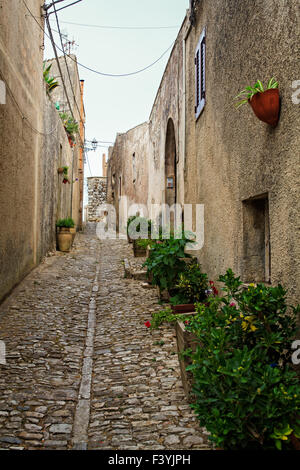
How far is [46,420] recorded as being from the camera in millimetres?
2883

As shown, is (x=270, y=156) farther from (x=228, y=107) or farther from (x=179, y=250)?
(x=179, y=250)

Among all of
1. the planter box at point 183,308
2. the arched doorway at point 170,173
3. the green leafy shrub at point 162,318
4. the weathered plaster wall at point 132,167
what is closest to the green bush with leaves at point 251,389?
the green leafy shrub at point 162,318

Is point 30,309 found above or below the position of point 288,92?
below

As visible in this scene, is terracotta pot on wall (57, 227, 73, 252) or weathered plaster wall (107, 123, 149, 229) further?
weathered plaster wall (107, 123, 149, 229)

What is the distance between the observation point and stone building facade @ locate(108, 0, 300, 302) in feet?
9.45

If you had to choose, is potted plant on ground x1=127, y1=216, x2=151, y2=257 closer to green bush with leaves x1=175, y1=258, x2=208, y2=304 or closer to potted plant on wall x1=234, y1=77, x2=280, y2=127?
green bush with leaves x1=175, y1=258, x2=208, y2=304

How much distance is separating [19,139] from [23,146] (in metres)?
0.37

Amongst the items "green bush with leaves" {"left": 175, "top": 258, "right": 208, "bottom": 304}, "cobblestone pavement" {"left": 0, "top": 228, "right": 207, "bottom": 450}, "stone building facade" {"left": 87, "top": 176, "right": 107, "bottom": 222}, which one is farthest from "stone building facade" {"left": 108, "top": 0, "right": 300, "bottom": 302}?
"stone building facade" {"left": 87, "top": 176, "right": 107, "bottom": 222}

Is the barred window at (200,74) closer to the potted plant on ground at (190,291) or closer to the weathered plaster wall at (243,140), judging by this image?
the weathered plaster wall at (243,140)

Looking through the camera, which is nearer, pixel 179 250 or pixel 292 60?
pixel 292 60

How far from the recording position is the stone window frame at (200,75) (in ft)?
19.2

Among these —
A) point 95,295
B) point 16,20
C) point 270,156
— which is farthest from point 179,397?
point 16,20

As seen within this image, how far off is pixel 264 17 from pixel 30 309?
4.64 metres

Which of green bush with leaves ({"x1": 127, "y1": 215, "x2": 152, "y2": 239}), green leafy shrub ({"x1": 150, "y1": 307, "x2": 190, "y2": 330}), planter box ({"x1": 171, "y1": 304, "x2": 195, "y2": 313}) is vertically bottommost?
green leafy shrub ({"x1": 150, "y1": 307, "x2": 190, "y2": 330})
